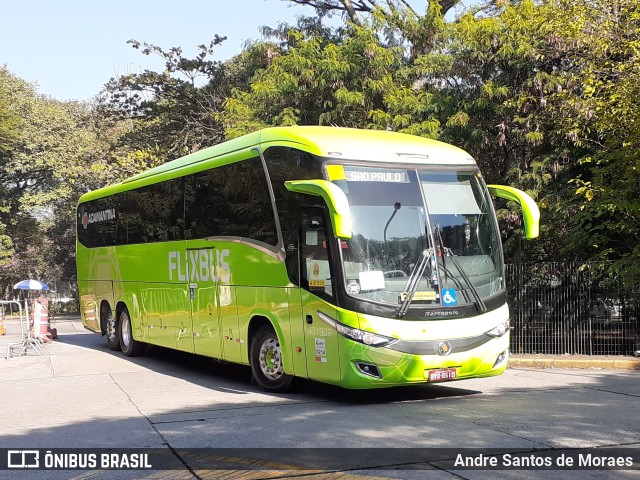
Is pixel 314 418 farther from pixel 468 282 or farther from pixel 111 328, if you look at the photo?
pixel 111 328

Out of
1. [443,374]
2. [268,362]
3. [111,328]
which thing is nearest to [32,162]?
[111,328]

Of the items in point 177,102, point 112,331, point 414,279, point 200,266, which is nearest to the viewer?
point 414,279

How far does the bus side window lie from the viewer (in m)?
9.65

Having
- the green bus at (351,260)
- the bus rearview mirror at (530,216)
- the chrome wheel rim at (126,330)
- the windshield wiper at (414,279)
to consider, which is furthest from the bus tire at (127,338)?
the bus rearview mirror at (530,216)

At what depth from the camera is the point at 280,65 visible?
21.0 m

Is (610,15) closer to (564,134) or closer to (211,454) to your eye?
(564,134)

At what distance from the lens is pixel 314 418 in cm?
882

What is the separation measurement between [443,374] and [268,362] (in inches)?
107

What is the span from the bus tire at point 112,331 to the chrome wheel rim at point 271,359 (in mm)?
7340

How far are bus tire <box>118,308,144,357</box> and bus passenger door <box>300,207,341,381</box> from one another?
759 cm

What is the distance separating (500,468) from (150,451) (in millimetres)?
3198

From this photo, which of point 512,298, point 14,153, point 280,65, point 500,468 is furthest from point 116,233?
point 14,153

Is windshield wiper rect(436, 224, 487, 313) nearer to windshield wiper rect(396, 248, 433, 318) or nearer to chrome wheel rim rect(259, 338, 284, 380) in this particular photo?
windshield wiper rect(396, 248, 433, 318)

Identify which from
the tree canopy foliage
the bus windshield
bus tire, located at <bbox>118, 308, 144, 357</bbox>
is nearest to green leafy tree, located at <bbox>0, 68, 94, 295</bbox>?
the tree canopy foliage
